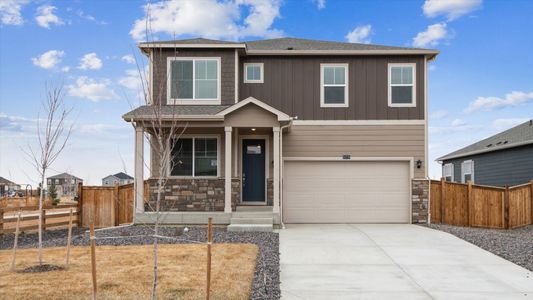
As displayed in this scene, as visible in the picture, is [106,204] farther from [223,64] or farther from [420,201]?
[420,201]

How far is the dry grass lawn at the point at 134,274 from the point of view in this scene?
24.1ft

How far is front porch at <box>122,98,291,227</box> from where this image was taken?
48.2 ft

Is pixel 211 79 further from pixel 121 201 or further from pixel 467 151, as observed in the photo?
pixel 467 151

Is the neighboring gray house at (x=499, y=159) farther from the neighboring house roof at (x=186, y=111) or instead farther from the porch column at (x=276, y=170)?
the neighboring house roof at (x=186, y=111)

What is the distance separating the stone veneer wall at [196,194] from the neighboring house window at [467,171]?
14.3 metres

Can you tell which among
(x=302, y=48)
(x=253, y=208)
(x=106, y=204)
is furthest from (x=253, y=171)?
(x=106, y=204)

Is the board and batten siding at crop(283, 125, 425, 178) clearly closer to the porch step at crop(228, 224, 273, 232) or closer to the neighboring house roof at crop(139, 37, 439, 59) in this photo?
the neighboring house roof at crop(139, 37, 439, 59)

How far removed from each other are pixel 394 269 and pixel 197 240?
201 inches

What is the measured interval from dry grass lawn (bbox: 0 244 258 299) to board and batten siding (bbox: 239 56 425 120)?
21.5 feet

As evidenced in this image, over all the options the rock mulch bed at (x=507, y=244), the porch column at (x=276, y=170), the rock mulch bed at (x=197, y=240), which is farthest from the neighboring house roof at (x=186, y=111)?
the rock mulch bed at (x=507, y=244)

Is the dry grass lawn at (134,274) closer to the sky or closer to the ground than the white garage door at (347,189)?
closer to the ground

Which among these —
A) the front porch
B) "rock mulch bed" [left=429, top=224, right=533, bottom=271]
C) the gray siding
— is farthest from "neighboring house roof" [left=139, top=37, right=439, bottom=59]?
the gray siding

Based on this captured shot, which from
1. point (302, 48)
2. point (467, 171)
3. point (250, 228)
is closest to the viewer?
point (250, 228)

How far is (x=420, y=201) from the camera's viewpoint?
16703mm
